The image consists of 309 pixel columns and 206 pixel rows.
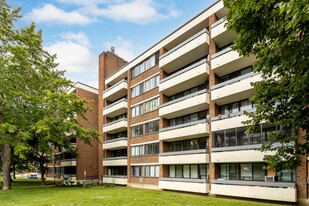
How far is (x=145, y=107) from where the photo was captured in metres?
33.3

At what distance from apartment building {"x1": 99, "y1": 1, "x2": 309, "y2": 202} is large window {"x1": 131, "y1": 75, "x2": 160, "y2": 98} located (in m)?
0.11

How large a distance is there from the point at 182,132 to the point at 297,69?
53.0ft

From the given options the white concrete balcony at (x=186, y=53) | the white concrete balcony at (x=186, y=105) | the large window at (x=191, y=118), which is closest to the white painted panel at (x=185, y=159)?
the large window at (x=191, y=118)

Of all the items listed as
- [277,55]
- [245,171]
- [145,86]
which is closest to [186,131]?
[245,171]

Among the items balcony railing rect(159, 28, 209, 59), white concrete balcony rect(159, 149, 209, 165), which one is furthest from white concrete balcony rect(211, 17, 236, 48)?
white concrete balcony rect(159, 149, 209, 165)

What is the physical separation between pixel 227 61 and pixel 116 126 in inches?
796

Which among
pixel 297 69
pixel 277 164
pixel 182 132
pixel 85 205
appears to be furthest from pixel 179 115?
pixel 297 69

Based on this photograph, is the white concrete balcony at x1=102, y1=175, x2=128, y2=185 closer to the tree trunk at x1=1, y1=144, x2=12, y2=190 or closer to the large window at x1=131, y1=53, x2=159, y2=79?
the tree trunk at x1=1, y1=144, x2=12, y2=190

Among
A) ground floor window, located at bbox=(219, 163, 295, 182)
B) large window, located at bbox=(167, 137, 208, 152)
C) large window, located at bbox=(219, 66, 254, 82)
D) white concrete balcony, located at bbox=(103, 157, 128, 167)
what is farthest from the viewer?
white concrete balcony, located at bbox=(103, 157, 128, 167)

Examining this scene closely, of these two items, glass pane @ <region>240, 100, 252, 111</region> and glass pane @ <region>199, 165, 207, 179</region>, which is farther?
glass pane @ <region>199, 165, 207, 179</region>

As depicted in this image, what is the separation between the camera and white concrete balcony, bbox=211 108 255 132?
20906mm

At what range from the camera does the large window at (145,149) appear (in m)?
31.1

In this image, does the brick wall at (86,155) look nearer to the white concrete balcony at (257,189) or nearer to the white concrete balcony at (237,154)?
the white concrete balcony at (237,154)

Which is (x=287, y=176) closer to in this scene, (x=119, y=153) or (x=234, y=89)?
(x=234, y=89)
